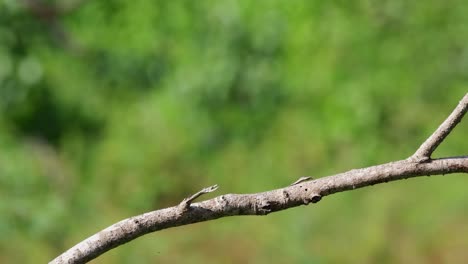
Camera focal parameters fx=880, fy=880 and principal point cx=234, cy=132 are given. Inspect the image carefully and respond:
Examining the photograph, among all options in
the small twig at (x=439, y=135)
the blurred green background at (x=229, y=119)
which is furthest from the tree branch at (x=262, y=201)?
the blurred green background at (x=229, y=119)

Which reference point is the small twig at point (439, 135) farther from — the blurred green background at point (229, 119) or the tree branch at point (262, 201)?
the blurred green background at point (229, 119)

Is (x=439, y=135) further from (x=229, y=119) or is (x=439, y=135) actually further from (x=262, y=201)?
(x=229, y=119)

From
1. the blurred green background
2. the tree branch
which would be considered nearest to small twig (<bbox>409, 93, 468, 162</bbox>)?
the tree branch

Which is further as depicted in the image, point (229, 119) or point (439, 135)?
point (229, 119)

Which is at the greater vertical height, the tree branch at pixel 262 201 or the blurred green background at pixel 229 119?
the blurred green background at pixel 229 119

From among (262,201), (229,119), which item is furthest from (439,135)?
(229,119)

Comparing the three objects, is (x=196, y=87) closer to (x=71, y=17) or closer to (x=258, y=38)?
(x=258, y=38)
